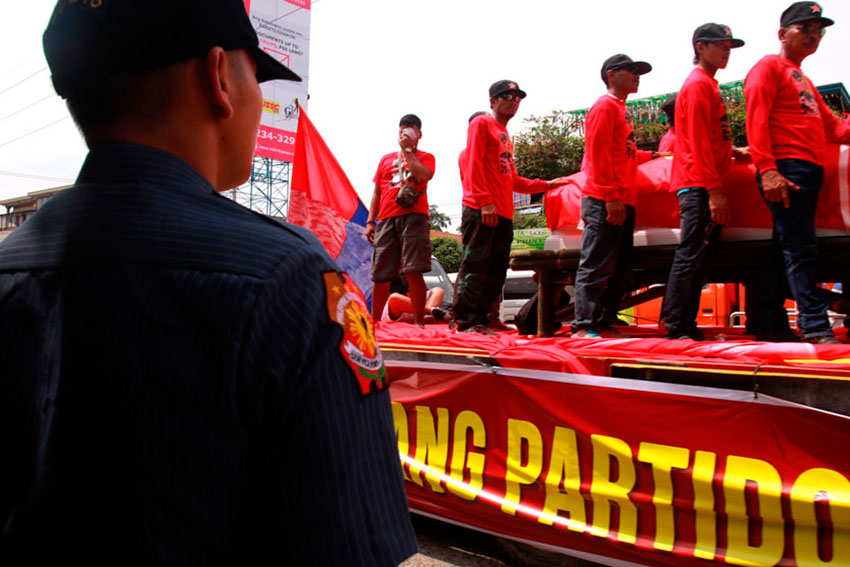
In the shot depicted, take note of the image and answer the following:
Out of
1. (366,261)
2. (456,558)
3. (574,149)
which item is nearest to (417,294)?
(366,261)

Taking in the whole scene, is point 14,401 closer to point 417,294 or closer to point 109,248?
point 109,248

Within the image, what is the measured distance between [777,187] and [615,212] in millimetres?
929

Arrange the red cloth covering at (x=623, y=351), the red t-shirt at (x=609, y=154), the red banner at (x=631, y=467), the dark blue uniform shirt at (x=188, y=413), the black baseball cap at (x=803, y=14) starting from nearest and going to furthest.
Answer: the dark blue uniform shirt at (x=188, y=413) < the red banner at (x=631, y=467) < the red cloth covering at (x=623, y=351) < the black baseball cap at (x=803, y=14) < the red t-shirt at (x=609, y=154)

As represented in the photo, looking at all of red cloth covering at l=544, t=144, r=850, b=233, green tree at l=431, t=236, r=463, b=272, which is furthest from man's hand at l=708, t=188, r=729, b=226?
green tree at l=431, t=236, r=463, b=272

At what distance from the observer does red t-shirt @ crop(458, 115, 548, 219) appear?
15.3 ft

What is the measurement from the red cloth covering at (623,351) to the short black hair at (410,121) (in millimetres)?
1962

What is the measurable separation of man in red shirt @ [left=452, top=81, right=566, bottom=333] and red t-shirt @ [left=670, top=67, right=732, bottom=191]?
1254 mm

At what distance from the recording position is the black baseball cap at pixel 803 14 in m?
3.57

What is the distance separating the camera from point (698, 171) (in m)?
3.81

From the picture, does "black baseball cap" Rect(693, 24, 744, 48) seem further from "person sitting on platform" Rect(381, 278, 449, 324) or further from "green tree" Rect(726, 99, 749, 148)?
"green tree" Rect(726, 99, 749, 148)

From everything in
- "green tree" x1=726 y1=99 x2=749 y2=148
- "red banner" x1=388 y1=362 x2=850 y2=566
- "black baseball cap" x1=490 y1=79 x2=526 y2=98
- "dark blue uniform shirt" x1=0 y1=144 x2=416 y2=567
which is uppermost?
"green tree" x1=726 y1=99 x2=749 y2=148

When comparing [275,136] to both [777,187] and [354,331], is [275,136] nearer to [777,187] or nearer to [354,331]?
[777,187]

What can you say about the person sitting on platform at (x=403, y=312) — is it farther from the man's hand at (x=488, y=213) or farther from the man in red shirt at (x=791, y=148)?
the man in red shirt at (x=791, y=148)

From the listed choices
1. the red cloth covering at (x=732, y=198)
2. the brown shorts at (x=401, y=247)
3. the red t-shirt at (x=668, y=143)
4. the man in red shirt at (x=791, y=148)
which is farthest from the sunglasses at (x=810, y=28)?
the brown shorts at (x=401, y=247)
